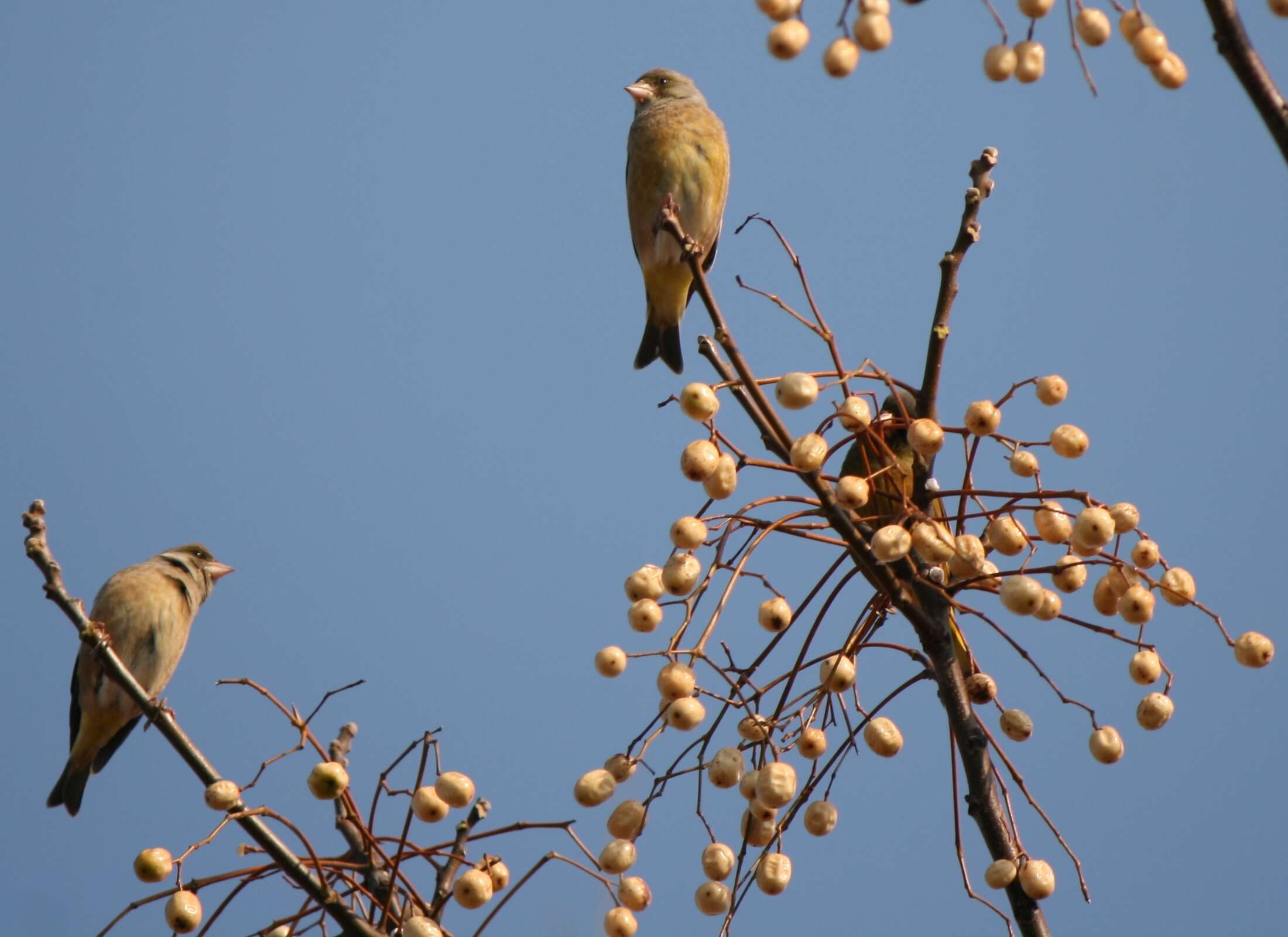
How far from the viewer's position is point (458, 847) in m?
2.38

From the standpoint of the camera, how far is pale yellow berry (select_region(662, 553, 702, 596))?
2.19 meters

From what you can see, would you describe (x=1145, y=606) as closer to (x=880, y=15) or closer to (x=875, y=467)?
(x=875, y=467)

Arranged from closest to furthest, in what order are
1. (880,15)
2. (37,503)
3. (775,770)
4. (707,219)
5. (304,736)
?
(880,15) < (775,770) < (304,736) < (37,503) < (707,219)

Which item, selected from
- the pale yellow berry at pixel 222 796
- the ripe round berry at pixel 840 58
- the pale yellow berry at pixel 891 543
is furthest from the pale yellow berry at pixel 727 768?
the ripe round berry at pixel 840 58

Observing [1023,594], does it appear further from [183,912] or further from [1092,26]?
[183,912]

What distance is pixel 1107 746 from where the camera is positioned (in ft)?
7.39

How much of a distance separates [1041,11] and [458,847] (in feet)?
5.20

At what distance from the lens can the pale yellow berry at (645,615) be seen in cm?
225

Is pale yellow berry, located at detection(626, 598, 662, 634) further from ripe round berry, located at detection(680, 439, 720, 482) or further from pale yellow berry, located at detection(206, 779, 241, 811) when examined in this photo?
pale yellow berry, located at detection(206, 779, 241, 811)

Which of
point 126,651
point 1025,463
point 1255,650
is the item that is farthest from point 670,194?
point 1255,650

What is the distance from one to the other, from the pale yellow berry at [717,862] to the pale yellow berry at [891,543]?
579 millimetres

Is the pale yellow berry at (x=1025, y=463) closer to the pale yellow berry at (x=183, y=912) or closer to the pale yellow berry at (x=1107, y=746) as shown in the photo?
the pale yellow berry at (x=1107, y=746)

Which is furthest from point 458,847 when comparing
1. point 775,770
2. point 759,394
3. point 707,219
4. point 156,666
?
point 707,219

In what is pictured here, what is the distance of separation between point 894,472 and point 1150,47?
2.90 feet
